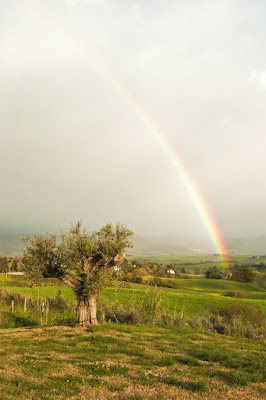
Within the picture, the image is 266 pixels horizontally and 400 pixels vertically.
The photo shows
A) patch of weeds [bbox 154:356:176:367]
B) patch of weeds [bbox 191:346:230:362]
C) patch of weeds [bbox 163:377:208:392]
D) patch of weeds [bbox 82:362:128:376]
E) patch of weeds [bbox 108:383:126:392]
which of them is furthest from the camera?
patch of weeds [bbox 191:346:230:362]

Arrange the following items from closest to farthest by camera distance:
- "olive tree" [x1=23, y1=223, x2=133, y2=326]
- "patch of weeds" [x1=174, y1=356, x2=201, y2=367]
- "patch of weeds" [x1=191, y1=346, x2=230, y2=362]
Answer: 1. "patch of weeds" [x1=174, y1=356, x2=201, y2=367]
2. "patch of weeds" [x1=191, y1=346, x2=230, y2=362]
3. "olive tree" [x1=23, y1=223, x2=133, y2=326]

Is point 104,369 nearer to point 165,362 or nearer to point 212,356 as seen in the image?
point 165,362

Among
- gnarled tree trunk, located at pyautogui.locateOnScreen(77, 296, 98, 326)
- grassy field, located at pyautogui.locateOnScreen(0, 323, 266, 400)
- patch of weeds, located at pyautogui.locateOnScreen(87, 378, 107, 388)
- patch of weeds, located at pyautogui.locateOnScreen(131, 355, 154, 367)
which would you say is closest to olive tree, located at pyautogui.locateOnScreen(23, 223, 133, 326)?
gnarled tree trunk, located at pyautogui.locateOnScreen(77, 296, 98, 326)

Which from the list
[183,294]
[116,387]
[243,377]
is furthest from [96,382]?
[183,294]

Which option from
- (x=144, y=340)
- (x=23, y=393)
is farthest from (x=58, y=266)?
(x=23, y=393)

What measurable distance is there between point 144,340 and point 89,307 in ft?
18.0

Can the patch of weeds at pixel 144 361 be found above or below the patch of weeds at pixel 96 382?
below

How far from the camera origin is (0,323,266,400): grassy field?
26.1 feet

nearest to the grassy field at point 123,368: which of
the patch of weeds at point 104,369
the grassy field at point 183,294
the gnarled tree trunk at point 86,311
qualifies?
the patch of weeds at point 104,369

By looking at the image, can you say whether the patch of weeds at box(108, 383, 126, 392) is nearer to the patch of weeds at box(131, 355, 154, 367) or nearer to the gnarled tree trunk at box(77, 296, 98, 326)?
the patch of weeds at box(131, 355, 154, 367)

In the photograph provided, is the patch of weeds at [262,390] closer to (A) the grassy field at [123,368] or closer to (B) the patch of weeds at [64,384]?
(A) the grassy field at [123,368]

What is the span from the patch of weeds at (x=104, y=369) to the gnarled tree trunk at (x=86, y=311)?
31.9 feet

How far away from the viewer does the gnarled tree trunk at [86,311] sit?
65.4ft

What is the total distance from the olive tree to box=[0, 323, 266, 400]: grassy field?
3.36 meters
